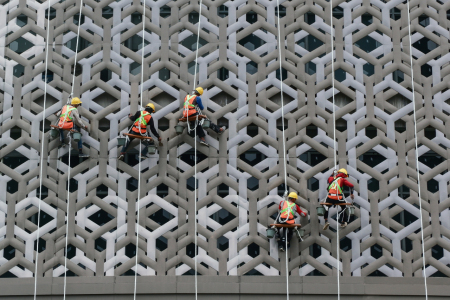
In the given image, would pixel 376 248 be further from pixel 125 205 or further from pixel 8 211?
pixel 8 211

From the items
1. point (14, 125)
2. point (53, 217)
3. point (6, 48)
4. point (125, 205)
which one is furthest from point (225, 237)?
point (6, 48)

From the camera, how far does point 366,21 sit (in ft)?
88.1

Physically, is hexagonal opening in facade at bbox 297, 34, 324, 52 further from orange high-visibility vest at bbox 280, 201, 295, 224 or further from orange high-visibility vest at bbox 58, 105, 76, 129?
orange high-visibility vest at bbox 58, 105, 76, 129

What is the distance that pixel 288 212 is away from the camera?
24.2 m

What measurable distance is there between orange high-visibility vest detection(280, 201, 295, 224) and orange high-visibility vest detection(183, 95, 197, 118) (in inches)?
141

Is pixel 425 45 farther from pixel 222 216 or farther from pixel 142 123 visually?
pixel 142 123

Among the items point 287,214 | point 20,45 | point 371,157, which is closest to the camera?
point 287,214

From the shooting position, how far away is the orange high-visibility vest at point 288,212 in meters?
24.1

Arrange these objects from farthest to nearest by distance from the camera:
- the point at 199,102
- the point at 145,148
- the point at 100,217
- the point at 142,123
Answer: the point at 100,217
the point at 145,148
the point at 199,102
the point at 142,123

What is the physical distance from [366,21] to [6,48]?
10.6 meters

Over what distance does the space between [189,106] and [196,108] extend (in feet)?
0.82

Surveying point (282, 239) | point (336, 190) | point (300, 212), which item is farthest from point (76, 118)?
point (336, 190)

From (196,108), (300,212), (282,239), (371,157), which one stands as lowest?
(282,239)

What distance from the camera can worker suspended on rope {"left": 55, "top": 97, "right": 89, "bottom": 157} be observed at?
24672 millimetres
